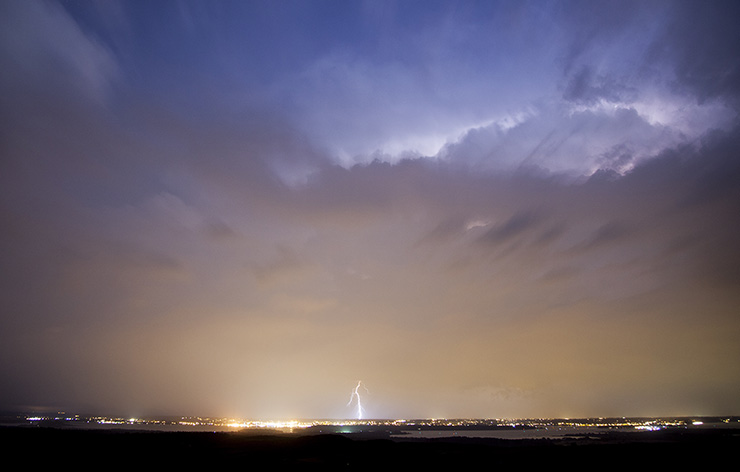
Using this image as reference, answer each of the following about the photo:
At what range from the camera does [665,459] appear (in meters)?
32.4

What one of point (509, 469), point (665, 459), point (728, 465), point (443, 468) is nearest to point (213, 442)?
point (443, 468)

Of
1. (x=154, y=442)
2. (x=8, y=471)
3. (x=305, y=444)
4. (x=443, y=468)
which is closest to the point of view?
(x=8, y=471)

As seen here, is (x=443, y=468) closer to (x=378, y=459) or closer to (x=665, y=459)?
(x=378, y=459)

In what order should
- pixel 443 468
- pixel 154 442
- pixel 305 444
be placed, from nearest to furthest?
1. pixel 443 468
2. pixel 154 442
3. pixel 305 444

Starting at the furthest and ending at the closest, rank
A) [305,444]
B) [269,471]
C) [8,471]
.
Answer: [305,444] → [269,471] → [8,471]

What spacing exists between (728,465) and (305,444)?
33983 millimetres

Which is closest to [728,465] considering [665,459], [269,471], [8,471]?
[665,459]

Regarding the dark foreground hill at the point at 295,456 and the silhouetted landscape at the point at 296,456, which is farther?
the silhouetted landscape at the point at 296,456

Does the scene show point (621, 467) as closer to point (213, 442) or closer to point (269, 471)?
point (269, 471)

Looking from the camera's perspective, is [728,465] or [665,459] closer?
[728,465]

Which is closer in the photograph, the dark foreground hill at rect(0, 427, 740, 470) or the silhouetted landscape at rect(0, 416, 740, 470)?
the dark foreground hill at rect(0, 427, 740, 470)

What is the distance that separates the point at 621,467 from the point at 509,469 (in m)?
8.18

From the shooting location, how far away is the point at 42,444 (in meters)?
32.8

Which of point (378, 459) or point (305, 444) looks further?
point (305, 444)
